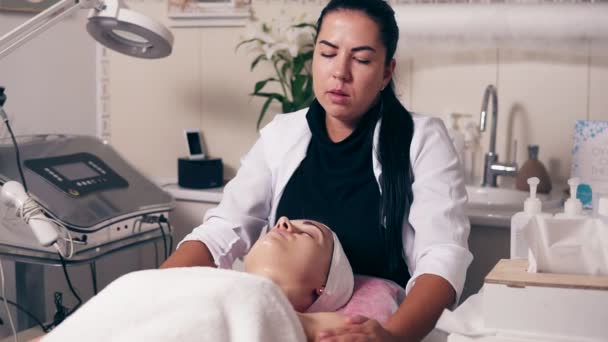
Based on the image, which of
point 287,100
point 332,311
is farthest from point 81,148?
point 332,311

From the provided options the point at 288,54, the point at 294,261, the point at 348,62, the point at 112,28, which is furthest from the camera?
the point at 288,54

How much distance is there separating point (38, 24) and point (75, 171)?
48 centimetres

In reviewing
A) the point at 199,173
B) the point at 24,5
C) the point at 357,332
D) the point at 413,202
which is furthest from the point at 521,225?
the point at 24,5

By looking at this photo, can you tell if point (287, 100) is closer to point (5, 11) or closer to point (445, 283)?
point (5, 11)

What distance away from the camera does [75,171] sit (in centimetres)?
203

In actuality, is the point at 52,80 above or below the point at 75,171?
above

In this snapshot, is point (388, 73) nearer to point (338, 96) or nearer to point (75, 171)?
Answer: point (338, 96)

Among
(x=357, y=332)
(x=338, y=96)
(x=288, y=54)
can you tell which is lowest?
(x=357, y=332)

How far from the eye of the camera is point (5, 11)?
2.26m

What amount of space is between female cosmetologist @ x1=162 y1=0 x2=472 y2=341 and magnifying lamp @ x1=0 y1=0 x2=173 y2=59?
427 millimetres

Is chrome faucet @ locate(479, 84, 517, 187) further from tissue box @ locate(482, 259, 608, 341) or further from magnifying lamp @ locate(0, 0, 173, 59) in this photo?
tissue box @ locate(482, 259, 608, 341)

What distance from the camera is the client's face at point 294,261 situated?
134cm

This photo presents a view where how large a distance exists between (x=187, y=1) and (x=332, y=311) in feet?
5.05

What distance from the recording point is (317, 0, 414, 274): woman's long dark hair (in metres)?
1.59
